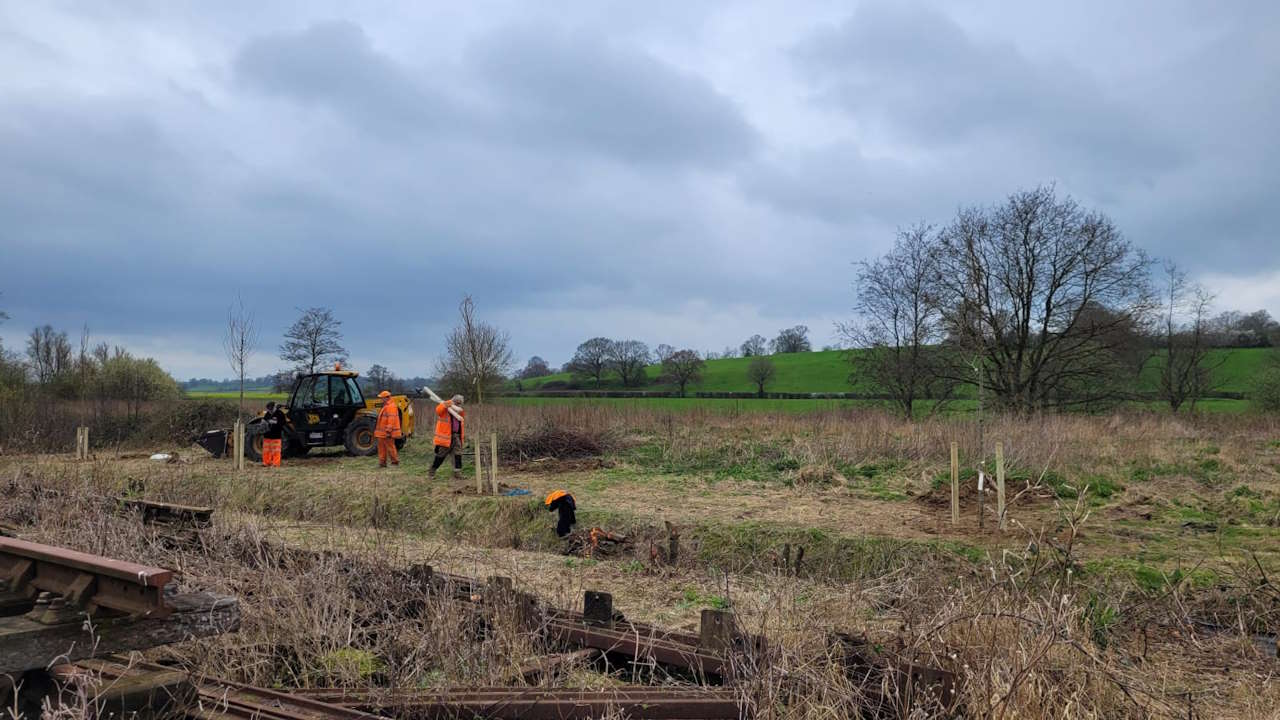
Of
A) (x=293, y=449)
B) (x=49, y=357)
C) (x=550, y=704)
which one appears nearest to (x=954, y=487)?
(x=550, y=704)

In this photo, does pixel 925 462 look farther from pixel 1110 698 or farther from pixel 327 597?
pixel 327 597

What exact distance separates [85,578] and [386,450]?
524 inches

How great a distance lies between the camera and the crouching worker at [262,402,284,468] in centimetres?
1667

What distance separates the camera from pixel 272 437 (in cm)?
1717

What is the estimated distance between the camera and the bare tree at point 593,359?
54.3m

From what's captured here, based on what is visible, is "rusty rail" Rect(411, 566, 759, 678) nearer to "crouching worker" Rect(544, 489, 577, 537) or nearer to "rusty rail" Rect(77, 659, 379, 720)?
"rusty rail" Rect(77, 659, 379, 720)

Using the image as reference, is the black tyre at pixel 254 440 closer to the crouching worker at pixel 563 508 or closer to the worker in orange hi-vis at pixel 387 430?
the worker in orange hi-vis at pixel 387 430

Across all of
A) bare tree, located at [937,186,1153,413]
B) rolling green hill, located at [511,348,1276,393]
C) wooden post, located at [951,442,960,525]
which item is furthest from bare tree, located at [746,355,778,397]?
wooden post, located at [951,442,960,525]

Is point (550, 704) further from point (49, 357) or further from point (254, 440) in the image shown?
point (49, 357)

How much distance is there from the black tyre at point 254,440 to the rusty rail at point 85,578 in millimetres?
14167

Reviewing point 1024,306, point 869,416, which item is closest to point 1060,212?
point 1024,306

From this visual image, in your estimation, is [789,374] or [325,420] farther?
[789,374]

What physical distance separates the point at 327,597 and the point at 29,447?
21.8 metres

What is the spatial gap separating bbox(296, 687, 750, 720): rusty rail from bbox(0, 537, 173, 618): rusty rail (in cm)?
116
